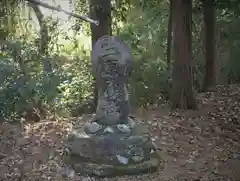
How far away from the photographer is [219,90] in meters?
10.5

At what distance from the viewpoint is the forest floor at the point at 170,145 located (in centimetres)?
611

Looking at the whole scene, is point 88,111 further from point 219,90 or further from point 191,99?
point 219,90

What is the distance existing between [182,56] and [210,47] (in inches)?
85.8

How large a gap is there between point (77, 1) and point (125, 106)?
476cm

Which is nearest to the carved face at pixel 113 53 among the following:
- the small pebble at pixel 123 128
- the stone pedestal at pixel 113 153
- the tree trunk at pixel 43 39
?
the small pebble at pixel 123 128

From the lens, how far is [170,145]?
7.12 meters

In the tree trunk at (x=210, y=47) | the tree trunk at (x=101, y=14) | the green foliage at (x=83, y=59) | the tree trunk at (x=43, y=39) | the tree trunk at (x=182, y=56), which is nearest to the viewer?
the tree trunk at (x=101, y=14)

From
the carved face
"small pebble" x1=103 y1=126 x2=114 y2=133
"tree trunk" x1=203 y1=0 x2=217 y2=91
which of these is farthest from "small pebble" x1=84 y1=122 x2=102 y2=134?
"tree trunk" x1=203 y1=0 x2=217 y2=91

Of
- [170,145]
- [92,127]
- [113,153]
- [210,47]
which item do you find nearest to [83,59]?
[210,47]

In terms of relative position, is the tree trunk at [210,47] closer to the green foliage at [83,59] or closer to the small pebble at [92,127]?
the green foliage at [83,59]

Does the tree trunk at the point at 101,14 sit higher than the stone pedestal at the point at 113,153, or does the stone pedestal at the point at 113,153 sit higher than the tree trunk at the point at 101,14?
the tree trunk at the point at 101,14

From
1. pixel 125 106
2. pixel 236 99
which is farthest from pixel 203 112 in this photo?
pixel 125 106

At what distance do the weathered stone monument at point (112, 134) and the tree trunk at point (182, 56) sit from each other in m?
2.40

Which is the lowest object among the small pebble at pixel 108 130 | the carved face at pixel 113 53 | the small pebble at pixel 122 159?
the small pebble at pixel 122 159
